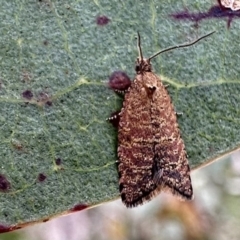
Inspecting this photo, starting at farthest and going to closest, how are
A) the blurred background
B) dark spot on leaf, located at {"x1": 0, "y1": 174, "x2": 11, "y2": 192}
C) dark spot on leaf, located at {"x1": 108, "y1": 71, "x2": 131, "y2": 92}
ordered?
the blurred background
dark spot on leaf, located at {"x1": 108, "y1": 71, "x2": 131, "y2": 92}
dark spot on leaf, located at {"x1": 0, "y1": 174, "x2": 11, "y2": 192}

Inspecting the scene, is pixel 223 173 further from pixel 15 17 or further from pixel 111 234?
pixel 15 17

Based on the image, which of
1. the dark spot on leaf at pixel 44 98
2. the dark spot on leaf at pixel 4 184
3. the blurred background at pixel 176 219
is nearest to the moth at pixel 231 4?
the dark spot on leaf at pixel 44 98

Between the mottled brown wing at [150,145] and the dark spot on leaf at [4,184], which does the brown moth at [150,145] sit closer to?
the mottled brown wing at [150,145]

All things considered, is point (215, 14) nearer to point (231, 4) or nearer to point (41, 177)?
point (231, 4)

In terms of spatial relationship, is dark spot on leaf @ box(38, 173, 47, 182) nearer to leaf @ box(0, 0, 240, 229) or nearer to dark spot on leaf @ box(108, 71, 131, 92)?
leaf @ box(0, 0, 240, 229)

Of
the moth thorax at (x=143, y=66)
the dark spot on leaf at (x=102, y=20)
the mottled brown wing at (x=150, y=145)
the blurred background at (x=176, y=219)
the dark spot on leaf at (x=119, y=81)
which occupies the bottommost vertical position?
the blurred background at (x=176, y=219)

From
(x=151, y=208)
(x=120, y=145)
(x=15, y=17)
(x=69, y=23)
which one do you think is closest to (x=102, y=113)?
(x=120, y=145)

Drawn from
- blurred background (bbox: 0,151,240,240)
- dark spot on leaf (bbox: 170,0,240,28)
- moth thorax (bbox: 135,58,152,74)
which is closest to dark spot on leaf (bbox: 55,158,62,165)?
moth thorax (bbox: 135,58,152,74)
